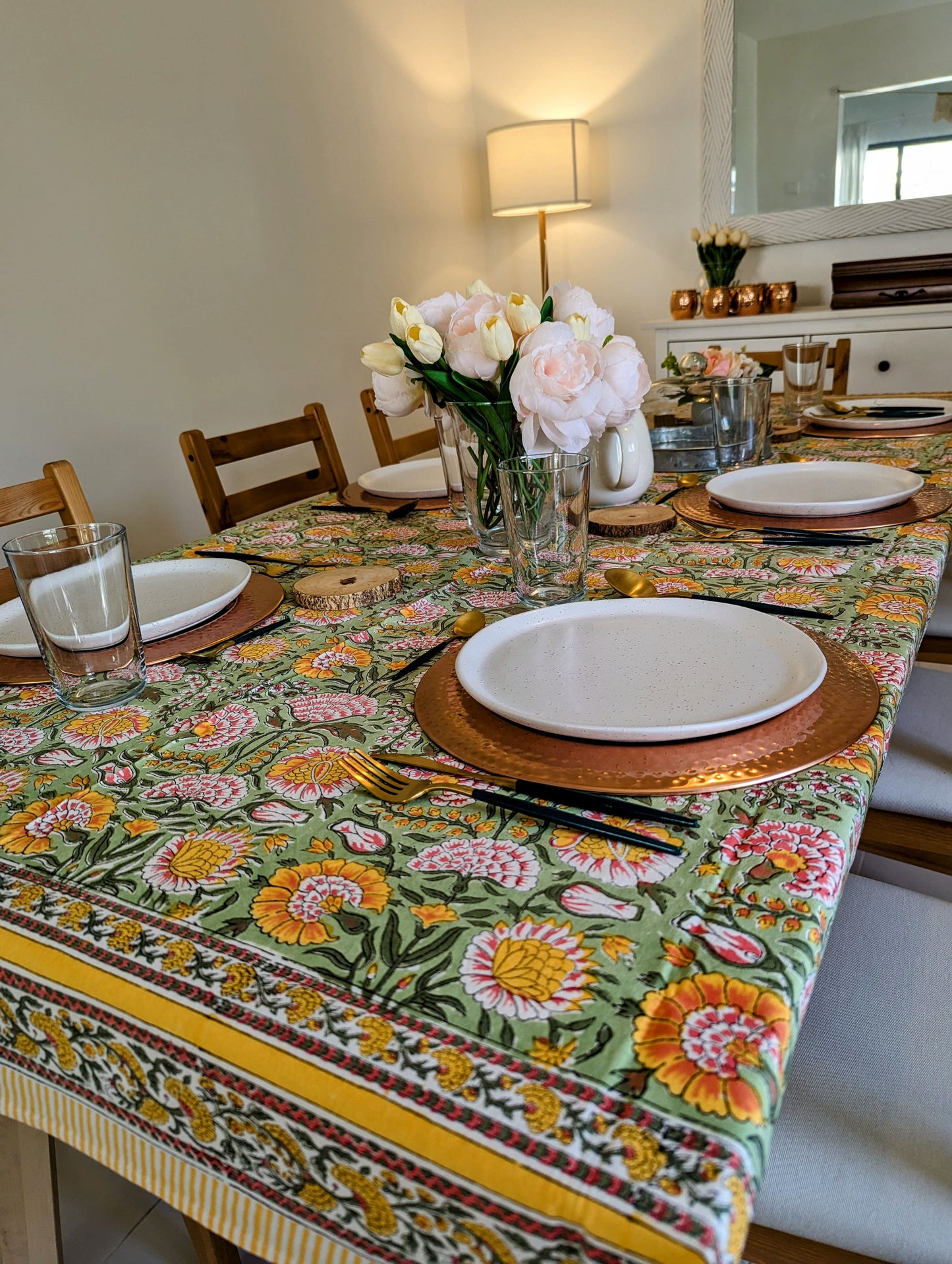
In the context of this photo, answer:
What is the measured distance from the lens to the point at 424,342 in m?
0.91

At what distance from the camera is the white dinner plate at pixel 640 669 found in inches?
23.6

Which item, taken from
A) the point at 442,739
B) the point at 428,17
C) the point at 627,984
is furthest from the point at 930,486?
the point at 428,17

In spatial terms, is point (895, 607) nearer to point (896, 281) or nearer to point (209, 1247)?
point (209, 1247)

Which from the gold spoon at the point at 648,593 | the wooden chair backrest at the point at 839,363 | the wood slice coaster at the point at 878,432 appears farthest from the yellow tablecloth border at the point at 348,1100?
the wooden chair backrest at the point at 839,363

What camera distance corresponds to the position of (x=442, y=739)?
24.6 inches

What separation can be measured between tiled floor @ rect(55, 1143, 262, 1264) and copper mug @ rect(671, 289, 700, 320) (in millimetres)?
3045

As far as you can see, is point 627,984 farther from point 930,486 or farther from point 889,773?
point 930,486

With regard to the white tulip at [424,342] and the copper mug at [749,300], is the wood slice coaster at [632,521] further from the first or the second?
the copper mug at [749,300]

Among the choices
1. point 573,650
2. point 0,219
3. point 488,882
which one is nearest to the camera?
point 488,882

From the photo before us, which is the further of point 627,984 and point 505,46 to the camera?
point 505,46

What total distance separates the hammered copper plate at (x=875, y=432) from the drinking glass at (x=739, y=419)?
0.76 ft

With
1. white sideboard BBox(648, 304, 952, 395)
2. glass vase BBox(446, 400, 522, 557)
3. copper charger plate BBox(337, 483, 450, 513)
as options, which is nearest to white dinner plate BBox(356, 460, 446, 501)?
copper charger plate BBox(337, 483, 450, 513)

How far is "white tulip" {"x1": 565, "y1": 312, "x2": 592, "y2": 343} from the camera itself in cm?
89

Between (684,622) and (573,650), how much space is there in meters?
0.11
